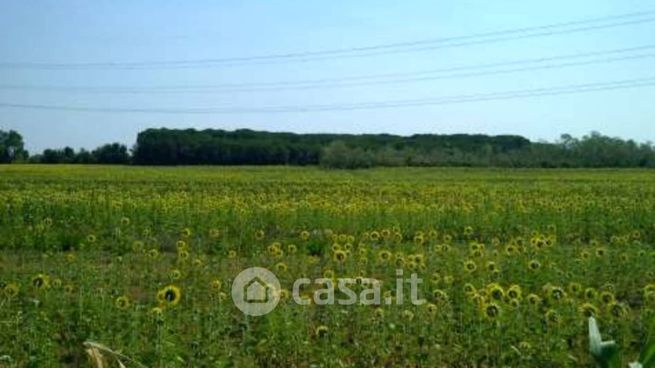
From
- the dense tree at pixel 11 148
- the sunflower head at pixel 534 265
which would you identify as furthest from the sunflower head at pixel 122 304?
the dense tree at pixel 11 148

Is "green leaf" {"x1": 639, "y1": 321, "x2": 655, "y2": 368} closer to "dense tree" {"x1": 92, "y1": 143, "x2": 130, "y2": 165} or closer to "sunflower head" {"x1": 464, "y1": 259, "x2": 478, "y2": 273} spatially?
"sunflower head" {"x1": 464, "y1": 259, "x2": 478, "y2": 273}

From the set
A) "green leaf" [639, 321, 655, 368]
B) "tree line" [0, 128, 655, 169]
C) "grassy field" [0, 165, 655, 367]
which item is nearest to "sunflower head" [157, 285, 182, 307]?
"grassy field" [0, 165, 655, 367]

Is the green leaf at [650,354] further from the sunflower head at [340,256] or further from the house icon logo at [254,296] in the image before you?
the sunflower head at [340,256]

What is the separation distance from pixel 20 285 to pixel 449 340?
12.2ft

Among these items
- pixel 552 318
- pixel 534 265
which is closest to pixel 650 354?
pixel 552 318

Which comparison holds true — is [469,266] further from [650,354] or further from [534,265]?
[650,354]

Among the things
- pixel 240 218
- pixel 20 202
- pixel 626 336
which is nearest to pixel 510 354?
pixel 626 336

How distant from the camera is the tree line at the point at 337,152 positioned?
59969 mm

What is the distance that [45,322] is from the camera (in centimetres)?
534

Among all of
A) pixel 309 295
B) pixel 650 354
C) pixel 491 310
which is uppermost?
pixel 650 354
